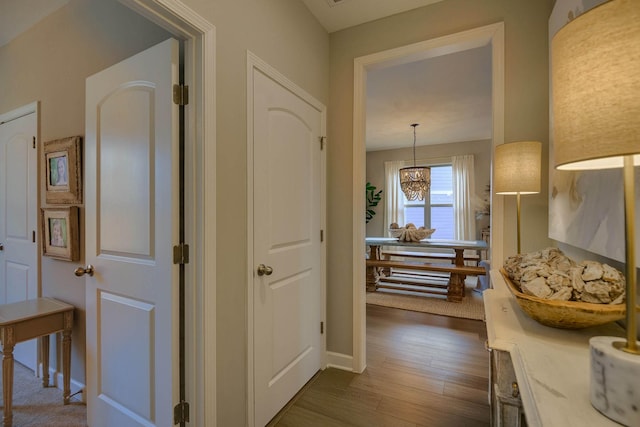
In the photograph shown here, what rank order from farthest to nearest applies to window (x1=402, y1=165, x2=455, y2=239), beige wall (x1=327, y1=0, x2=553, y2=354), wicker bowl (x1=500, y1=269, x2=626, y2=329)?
window (x1=402, y1=165, x2=455, y2=239) → beige wall (x1=327, y1=0, x2=553, y2=354) → wicker bowl (x1=500, y1=269, x2=626, y2=329)

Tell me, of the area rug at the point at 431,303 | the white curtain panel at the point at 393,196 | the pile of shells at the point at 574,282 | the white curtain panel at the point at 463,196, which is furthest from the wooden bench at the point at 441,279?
the pile of shells at the point at 574,282

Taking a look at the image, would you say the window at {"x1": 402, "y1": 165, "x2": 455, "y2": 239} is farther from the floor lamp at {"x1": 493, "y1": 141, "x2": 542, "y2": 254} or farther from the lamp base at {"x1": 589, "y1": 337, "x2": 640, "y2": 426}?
the lamp base at {"x1": 589, "y1": 337, "x2": 640, "y2": 426}

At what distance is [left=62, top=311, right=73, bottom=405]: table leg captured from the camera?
1886 mm

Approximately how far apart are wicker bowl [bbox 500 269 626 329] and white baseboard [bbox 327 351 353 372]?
1732mm

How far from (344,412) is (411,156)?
232 inches

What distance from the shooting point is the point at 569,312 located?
0.74 metres

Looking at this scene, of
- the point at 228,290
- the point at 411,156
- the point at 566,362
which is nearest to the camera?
the point at 566,362

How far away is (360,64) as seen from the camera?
2.26m

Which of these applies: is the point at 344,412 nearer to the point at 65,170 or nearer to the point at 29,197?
the point at 65,170

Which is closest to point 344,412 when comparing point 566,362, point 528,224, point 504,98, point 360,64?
point 566,362

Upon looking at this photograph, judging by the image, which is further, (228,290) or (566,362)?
(228,290)

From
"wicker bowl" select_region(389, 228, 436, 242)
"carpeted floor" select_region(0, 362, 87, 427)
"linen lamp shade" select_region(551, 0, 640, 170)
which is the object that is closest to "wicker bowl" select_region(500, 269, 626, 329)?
"linen lamp shade" select_region(551, 0, 640, 170)

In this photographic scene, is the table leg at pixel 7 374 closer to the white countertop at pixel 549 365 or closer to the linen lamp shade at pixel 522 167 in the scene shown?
the white countertop at pixel 549 365

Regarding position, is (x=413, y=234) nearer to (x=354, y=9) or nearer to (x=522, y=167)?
(x=522, y=167)
